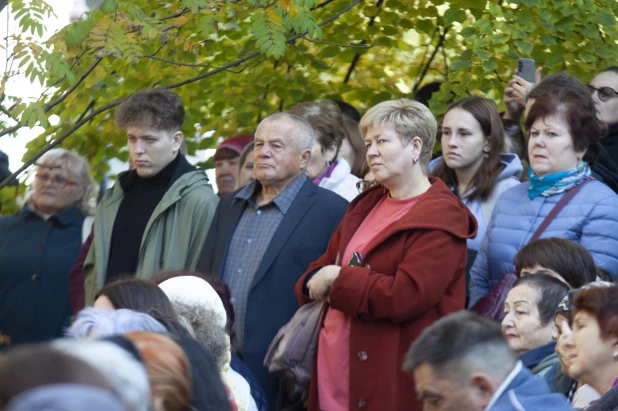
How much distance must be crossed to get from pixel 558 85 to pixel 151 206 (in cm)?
258

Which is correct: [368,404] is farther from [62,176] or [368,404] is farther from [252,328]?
[62,176]

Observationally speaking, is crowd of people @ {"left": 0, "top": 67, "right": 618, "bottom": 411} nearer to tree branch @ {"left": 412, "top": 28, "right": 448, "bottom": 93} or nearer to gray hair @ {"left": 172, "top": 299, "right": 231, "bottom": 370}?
gray hair @ {"left": 172, "top": 299, "right": 231, "bottom": 370}

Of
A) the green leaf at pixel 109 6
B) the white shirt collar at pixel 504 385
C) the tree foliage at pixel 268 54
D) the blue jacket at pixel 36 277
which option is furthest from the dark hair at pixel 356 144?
the white shirt collar at pixel 504 385

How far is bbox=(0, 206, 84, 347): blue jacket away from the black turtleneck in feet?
2.43

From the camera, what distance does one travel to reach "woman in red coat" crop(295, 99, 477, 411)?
5266 millimetres

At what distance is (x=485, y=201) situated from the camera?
6160 mm

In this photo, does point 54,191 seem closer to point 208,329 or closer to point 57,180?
point 57,180

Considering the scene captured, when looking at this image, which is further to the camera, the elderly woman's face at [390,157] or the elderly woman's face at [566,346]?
the elderly woman's face at [390,157]

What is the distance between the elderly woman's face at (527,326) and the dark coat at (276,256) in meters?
1.45

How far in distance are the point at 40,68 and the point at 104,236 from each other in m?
Result: 2.05

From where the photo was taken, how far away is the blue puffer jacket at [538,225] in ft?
17.7

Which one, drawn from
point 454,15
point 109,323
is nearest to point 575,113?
point 454,15

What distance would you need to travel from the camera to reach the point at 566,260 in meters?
5.18

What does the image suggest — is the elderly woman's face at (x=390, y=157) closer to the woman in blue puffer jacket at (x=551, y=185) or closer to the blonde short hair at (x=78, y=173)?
the woman in blue puffer jacket at (x=551, y=185)
